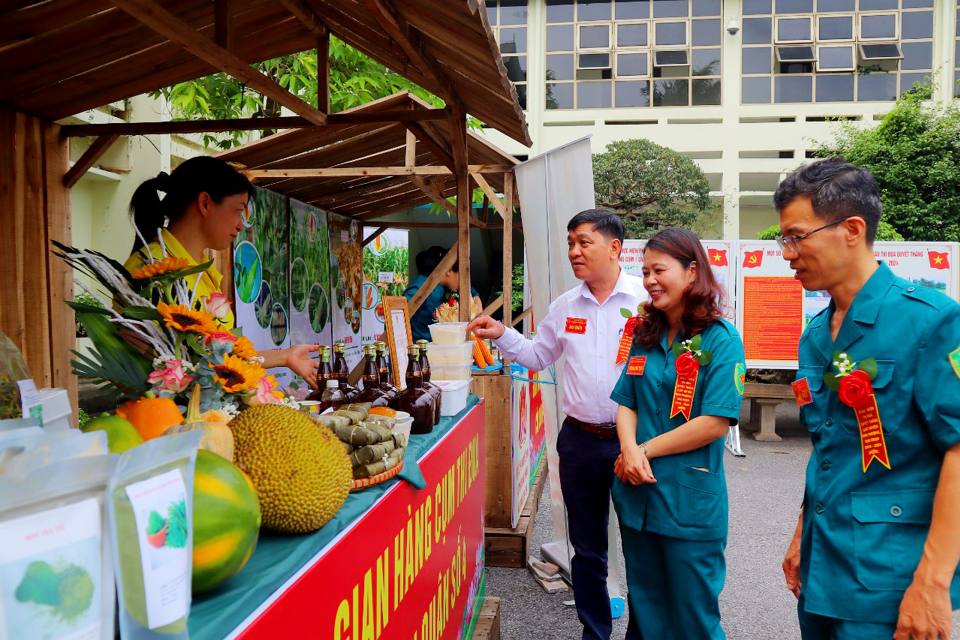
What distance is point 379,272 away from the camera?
10266mm

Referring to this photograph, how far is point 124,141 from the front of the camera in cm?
801

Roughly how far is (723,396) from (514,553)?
8.56ft

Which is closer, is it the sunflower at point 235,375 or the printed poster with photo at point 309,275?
A: the sunflower at point 235,375

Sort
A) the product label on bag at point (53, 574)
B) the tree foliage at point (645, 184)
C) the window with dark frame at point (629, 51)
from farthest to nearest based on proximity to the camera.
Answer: the window with dark frame at point (629, 51) → the tree foliage at point (645, 184) → the product label on bag at point (53, 574)

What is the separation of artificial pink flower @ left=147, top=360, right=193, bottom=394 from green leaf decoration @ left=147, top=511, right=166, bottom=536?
0.61 metres

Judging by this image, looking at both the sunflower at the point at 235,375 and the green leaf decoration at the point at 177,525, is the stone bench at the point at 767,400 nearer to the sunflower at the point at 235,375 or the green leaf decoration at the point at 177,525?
the sunflower at the point at 235,375

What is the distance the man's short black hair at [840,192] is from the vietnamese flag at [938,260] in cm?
734

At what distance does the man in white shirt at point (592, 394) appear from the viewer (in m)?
3.14

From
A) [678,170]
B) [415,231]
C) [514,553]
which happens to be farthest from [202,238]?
Result: [678,170]

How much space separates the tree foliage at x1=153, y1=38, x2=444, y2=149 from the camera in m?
5.93

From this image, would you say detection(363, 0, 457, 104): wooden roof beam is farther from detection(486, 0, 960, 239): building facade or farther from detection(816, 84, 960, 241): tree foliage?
detection(486, 0, 960, 239): building facade

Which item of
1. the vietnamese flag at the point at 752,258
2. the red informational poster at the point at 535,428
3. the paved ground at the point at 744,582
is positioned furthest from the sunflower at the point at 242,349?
the vietnamese flag at the point at 752,258

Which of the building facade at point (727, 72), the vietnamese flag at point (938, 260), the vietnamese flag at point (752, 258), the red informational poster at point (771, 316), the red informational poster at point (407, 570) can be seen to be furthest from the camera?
the building facade at point (727, 72)

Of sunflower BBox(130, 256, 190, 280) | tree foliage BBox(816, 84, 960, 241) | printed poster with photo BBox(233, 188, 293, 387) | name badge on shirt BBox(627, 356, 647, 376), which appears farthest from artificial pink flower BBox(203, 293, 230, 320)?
tree foliage BBox(816, 84, 960, 241)
